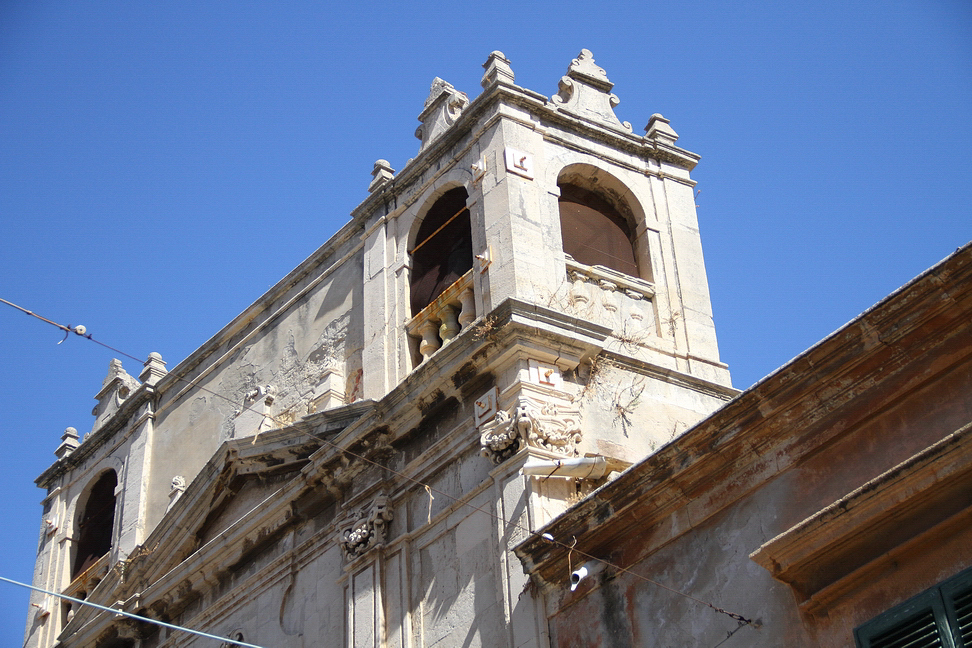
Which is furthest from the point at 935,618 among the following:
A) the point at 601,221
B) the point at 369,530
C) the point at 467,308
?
the point at 601,221

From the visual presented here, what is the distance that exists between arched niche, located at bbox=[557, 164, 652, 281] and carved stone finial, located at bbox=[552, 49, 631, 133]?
0.77 m

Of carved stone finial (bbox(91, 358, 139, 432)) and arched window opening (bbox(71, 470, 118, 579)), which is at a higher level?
carved stone finial (bbox(91, 358, 139, 432))

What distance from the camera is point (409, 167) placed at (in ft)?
56.3

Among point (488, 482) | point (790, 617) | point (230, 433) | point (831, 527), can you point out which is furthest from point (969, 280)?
point (230, 433)

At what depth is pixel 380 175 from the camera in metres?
17.6

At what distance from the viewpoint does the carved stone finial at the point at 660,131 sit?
17453mm

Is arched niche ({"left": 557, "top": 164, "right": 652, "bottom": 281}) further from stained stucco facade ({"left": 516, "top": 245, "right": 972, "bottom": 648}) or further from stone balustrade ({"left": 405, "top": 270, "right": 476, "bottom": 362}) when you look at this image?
stained stucco facade ({"left": 516, "top": 245, "right": 972, "bottom": 648})

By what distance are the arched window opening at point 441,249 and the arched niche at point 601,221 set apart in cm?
111

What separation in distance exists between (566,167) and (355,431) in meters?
3.85

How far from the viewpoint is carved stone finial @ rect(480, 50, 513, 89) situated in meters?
16.4

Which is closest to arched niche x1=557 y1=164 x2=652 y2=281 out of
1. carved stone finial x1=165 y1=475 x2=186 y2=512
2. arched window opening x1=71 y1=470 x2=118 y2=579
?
carved stone finial x1=165 y1=475 x2=186 y2=512

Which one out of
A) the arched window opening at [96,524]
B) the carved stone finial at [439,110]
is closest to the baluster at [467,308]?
the carved stone finial at [439,110]

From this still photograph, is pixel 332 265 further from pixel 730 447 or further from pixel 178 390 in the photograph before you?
pixel 730 447

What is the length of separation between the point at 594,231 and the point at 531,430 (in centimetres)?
381
